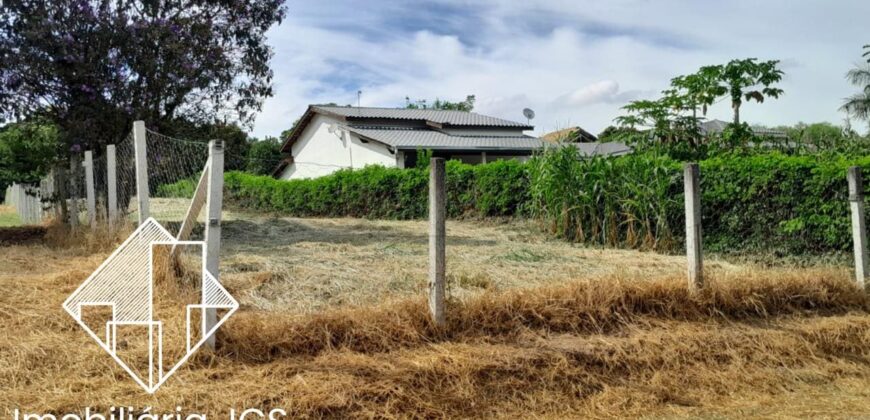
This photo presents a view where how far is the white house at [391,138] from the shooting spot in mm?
22500

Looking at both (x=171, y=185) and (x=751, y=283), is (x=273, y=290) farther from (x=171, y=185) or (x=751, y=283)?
(x=171, y=185)

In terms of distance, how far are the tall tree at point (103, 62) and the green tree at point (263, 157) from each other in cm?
2280

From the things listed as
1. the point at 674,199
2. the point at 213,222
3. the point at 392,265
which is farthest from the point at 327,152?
the point at 213,222

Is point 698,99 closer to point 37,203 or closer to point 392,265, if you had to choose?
point 392,265

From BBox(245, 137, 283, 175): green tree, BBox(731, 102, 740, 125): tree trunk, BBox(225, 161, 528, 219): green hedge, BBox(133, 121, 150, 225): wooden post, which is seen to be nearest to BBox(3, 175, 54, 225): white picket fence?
BBox(133, 121, 150, 225): wooden post

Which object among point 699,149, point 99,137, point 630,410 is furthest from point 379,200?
point 630,410

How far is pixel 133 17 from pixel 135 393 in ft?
33.0

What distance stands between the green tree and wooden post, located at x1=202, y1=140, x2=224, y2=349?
104 ft

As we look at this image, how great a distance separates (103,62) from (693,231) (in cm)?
1019

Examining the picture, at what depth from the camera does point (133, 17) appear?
38.2ft

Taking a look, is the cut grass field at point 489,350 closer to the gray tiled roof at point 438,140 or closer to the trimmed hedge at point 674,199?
the trimmed hedge at point 674,199

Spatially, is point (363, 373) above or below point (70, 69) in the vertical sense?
below

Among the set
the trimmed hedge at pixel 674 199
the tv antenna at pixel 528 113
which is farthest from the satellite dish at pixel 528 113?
the trimmed hedge at pixel 674 199

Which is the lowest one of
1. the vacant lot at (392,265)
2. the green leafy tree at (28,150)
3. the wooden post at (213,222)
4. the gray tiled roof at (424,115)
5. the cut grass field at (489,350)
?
the cut grass field at (489,350)
